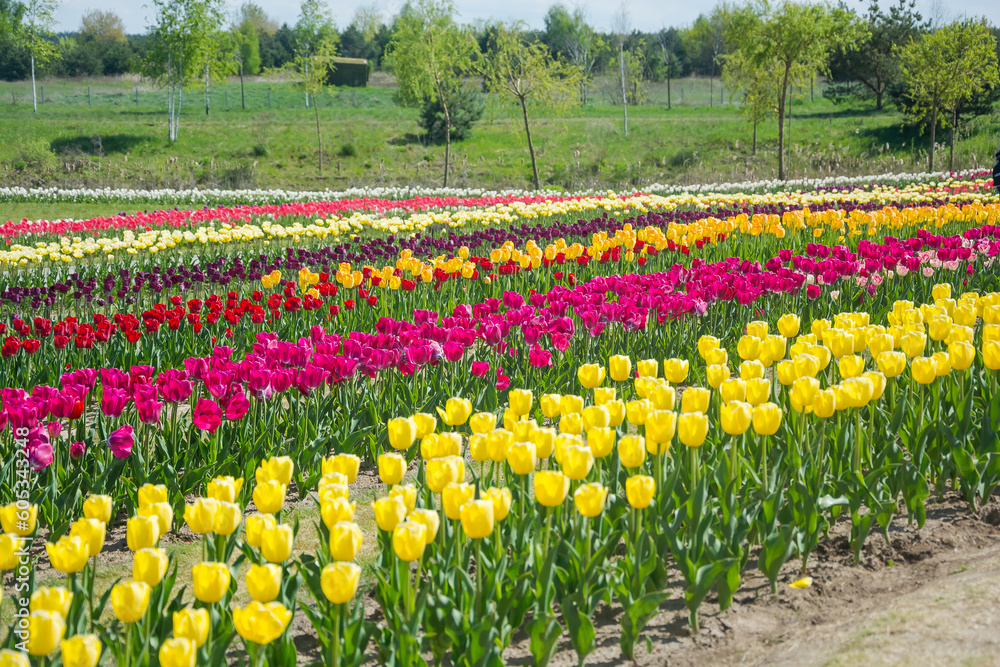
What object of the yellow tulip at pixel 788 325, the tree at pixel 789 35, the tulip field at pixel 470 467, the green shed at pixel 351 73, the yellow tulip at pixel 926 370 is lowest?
the tulip field at pixel 470 467

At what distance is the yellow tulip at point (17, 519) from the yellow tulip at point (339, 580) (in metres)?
0.86

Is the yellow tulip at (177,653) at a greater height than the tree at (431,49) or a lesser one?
lesser

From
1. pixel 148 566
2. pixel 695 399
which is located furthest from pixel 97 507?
pixel 695 399

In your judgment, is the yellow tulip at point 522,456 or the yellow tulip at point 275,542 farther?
the yellow tulip at point 522,456

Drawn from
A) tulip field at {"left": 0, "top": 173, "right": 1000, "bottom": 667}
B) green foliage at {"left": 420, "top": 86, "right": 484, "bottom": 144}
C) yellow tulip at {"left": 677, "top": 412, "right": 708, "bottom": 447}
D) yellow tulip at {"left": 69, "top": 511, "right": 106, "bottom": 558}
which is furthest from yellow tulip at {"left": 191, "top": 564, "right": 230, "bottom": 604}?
green foliage at {"left": 420, "top": 86, "right": 484, "bottom": 144}

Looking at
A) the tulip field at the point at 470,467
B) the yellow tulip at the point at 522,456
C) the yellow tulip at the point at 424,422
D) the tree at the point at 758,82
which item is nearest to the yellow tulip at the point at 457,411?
the tulip field at the point at 470,467

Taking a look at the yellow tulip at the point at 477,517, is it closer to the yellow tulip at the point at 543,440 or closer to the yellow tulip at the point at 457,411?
the yellow tulip at the point at 543,440

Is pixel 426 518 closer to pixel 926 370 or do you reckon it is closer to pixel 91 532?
pixel 91 532

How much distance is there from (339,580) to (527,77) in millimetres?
26883

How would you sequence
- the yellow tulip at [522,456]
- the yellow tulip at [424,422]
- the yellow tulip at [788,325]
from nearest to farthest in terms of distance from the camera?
the yellow tulip at [522,456] → the yellow tulip at [424,422] → the yellow tulip at [788,325]

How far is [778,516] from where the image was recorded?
2.74 metres

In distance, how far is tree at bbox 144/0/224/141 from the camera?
124ft

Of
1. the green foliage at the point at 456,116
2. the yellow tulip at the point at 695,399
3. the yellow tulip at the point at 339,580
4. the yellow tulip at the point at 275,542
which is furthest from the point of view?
the green foliage at the point at 456,116

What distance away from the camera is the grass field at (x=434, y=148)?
102 feet
